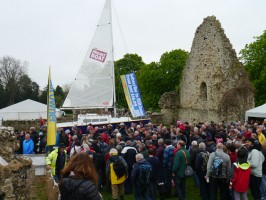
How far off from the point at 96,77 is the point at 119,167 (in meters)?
14.6

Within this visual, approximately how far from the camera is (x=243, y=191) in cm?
733

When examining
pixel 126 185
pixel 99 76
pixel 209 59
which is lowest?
pixel 126 185

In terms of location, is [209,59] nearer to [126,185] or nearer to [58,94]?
[126,185]

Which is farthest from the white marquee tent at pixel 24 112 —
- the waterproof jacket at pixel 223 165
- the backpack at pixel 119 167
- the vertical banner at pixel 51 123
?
the waterproof jacket at pixel 223 165

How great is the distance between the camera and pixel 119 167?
800cm

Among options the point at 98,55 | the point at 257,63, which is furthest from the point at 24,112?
the point at 257,63

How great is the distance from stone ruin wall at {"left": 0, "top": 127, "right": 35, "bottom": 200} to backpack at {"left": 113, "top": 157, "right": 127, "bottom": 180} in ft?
6.61

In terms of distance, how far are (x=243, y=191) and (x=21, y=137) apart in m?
8.80

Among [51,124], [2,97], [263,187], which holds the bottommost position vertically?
[263,187]

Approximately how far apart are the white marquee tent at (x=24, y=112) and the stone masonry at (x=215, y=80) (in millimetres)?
17580

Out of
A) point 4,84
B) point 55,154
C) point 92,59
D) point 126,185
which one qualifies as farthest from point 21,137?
point 4,84

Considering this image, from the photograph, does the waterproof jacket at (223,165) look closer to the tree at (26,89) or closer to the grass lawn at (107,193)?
the grass lawn at (107,193)

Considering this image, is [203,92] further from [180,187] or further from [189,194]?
[180,187]

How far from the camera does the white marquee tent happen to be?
1453 inches
